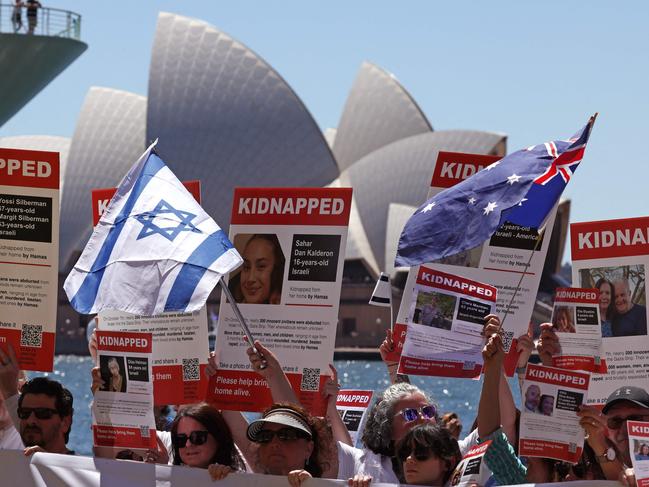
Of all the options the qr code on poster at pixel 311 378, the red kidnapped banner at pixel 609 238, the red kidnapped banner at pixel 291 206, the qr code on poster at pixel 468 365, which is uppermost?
the red kidnapped banner at pixel 291 206

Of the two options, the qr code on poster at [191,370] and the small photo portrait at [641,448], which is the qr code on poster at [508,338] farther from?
the small photo portrait at [641,448]

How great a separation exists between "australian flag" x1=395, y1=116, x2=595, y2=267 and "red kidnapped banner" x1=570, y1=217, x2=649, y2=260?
0.13 metres

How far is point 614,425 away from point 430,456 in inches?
19.3

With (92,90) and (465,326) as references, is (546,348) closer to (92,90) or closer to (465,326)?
(465,326)

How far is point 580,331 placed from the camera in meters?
4.30

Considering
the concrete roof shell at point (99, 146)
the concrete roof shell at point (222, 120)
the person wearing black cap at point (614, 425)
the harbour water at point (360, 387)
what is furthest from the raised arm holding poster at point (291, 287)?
the concrete roof shell at point (99, 146)

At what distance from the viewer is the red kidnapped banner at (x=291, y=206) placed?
440cm

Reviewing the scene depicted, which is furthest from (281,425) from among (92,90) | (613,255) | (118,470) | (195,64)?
(92,90)

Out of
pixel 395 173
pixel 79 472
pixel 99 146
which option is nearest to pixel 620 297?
pixel 79 472

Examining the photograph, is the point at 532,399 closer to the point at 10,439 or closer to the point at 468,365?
the point at 468,365

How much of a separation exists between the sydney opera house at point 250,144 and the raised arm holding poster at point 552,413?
136 ft

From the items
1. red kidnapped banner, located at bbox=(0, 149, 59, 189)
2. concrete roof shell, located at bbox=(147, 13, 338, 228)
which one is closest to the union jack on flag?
red kidnapped banner, located at bbox=(0, 149, 59, 189)

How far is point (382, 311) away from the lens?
157ft

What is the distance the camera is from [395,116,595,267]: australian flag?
4.36 m
